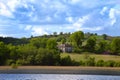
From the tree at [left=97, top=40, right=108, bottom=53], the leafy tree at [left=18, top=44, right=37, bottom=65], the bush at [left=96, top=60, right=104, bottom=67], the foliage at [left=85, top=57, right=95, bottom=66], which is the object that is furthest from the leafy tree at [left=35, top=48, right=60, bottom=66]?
the tree at [left=97, top=40, right=108, bottom=53]

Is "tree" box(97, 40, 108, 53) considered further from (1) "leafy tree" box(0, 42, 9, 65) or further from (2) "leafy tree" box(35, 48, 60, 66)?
(1) "leafy tree" box(0, 42, 9, 65)

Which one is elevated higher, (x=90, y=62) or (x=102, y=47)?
(x=102, y=47)

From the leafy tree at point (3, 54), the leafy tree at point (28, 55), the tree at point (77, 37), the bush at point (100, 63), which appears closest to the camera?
the leafy tree at point (28, 55)

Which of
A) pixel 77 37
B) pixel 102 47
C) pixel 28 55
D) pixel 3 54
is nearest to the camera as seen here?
pixel 3 54

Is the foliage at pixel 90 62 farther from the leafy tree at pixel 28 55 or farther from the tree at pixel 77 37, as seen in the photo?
the tree at pixel 77 37

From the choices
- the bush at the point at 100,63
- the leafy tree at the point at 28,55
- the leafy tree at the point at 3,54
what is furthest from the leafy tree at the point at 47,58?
the bush at the point at 100,63

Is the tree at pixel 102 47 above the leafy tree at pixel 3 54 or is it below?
above

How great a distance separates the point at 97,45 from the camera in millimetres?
176125

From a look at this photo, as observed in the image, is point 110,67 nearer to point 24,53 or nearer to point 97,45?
point 24,53

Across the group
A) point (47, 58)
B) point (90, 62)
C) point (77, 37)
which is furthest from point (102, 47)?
point (47, 58)

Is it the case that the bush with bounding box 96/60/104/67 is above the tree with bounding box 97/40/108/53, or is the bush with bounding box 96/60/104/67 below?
below

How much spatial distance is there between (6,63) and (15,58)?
4.99 meters

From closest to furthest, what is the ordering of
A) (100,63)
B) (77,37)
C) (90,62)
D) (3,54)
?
1. (3,54)
2. (100,63)
3. (90,62)
4. (77,37)

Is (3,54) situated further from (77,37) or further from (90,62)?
(77,37)
